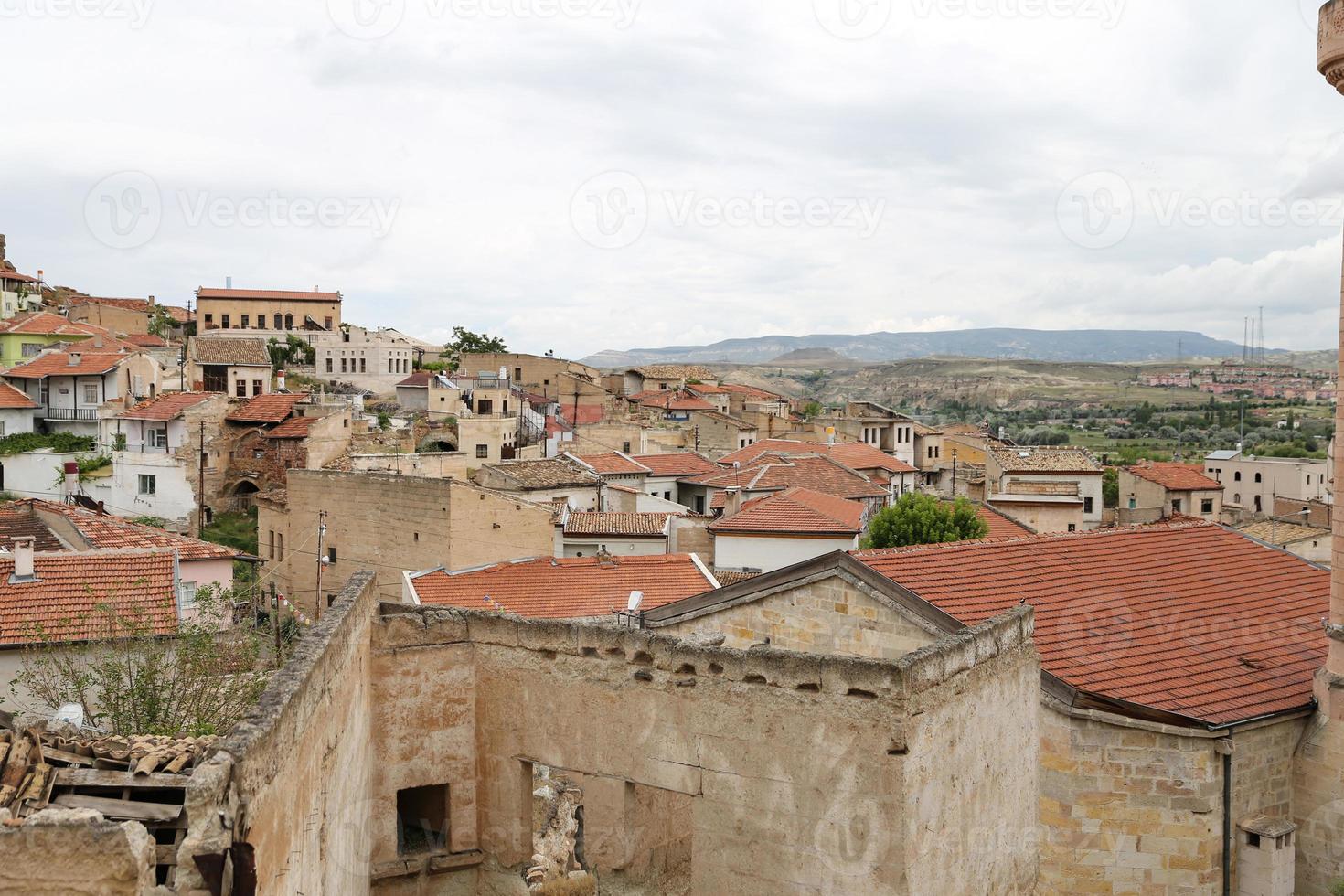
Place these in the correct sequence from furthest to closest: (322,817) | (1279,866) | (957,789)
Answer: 1. (1279,866)
2. (957,789)
3. (322,817)

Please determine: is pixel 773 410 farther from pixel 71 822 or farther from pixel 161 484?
pixel 71 822

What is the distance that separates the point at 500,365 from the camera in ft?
257

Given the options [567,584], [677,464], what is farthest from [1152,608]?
[677,464]

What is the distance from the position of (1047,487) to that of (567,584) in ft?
87.6

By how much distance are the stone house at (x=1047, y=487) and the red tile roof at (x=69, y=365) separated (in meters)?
38.6

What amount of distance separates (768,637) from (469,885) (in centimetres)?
482


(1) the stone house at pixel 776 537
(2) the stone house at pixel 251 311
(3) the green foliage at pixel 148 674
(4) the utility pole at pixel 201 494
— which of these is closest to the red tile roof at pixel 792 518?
(1) the stone house at pixel 776 537

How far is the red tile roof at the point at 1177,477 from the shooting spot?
187 feet

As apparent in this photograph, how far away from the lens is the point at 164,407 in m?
48.6

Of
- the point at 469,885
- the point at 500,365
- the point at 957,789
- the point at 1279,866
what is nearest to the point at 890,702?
the point at 957,789

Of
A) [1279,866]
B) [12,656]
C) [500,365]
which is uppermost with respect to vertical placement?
[500,365]

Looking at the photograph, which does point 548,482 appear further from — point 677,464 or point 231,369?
point 231,369

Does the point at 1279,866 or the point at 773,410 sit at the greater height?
the point at 773,410

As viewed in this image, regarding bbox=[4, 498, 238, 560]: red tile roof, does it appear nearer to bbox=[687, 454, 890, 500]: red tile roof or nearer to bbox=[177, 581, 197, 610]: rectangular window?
bbox=[177, 581, 197, 610]: rectangular window
